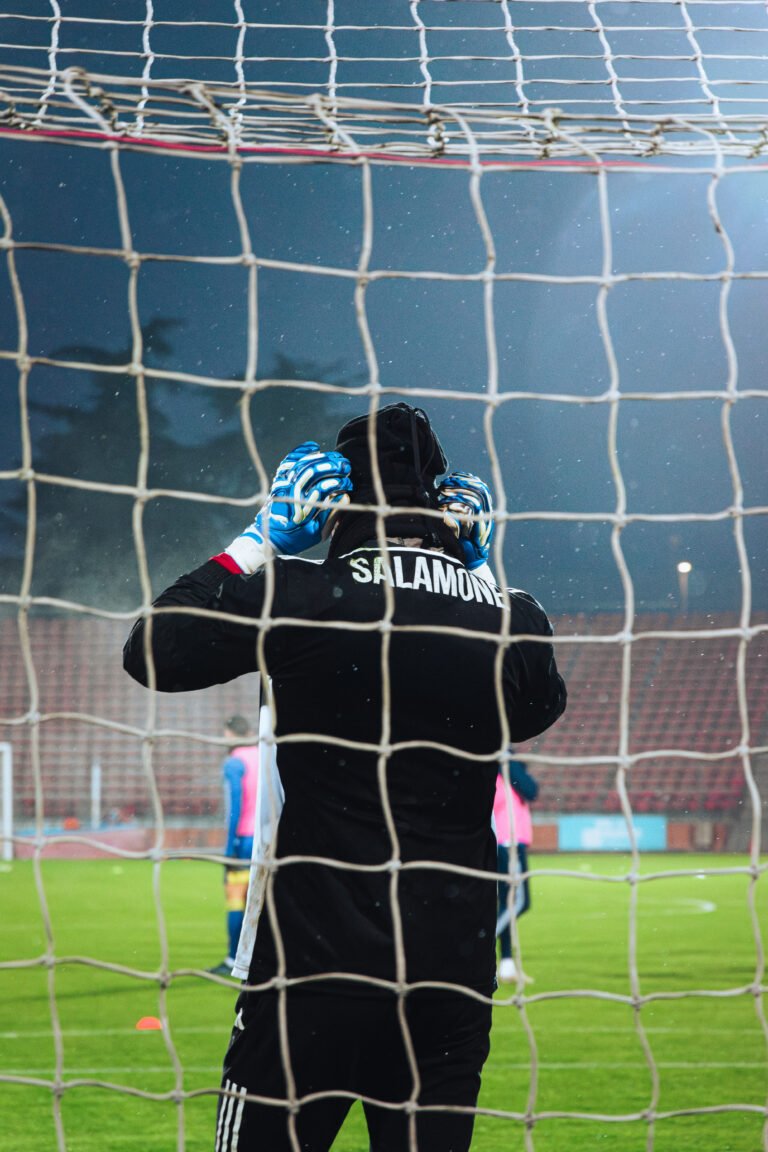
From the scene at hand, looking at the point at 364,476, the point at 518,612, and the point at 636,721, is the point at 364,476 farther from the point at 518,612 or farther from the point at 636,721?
the point at 636,721

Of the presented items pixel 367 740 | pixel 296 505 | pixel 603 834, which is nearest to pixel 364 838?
pixel 367 740

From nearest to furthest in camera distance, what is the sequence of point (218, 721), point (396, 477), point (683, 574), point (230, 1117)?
point (230, 1117), point (396, 477), point (218, 721), point (683, 574)

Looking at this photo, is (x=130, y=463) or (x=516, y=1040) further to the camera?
(x=130, y=463)

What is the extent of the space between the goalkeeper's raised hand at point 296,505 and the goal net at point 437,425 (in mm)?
73

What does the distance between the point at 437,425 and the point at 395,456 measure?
32493 millimetres

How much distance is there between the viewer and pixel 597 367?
38.2m

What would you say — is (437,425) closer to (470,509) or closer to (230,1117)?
(470,509)

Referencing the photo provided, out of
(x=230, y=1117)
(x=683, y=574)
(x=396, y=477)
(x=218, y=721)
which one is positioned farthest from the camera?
(x=683, y=574)

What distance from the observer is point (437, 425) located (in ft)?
112

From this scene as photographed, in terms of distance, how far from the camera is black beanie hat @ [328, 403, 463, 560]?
191 cm

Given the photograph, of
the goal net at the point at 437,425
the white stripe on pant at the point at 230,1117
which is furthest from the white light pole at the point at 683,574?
the white stripe on pant at the point at 230,1117

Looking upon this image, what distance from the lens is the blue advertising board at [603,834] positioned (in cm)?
1945

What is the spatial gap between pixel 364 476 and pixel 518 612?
12.8 inches

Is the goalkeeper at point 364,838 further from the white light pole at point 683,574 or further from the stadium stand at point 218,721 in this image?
the white light pole at point 683,574
